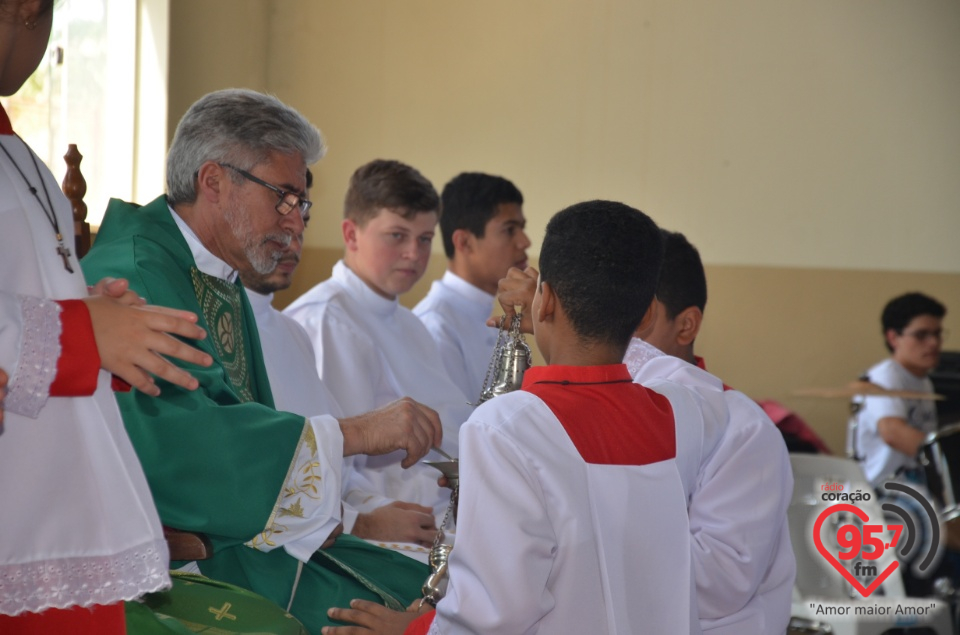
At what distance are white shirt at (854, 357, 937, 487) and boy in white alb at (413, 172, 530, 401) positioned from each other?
2871 millimetres

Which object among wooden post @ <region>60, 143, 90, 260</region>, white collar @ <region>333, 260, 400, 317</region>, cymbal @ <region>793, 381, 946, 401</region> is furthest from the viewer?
cymbal @ <region>793, 381, 946, 401</region>

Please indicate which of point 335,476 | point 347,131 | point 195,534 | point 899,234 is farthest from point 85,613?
point 899,234

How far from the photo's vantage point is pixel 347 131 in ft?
27.1

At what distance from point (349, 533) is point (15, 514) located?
4.79ft

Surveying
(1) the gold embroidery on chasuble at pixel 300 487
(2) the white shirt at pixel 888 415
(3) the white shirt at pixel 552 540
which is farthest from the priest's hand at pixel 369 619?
(2) the white shirt at pixel 888 415

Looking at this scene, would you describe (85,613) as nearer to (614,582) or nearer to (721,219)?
(614,582)

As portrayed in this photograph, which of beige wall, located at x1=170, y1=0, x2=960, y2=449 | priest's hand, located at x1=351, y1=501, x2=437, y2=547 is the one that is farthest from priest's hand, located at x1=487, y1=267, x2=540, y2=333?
beige wall, located at x1=170, y1=0, x2=960, y2=449

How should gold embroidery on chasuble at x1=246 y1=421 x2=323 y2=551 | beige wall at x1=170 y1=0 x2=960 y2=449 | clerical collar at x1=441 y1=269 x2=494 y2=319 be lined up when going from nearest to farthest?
gold embroidery on chasuble at x1=246 y1=421 x2=323 y2=551
clerical collar at x1=441 y1=269 x2=494 y2=319
beige wall at x1=170 y1=0 x2=960 y2=449

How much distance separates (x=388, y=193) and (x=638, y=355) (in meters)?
1.93

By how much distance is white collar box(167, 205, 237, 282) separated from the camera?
9.21 ft

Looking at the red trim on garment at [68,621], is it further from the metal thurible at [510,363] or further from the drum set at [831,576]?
the drum set at [831,576]

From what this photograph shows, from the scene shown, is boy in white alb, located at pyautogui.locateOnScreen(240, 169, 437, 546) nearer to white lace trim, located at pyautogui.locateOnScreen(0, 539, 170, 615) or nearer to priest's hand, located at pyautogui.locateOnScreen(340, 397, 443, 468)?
priest's hand, located at pyautogui.locateOnScreen(340, 397, 443, 468)

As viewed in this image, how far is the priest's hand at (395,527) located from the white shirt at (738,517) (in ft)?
Result: 3.07

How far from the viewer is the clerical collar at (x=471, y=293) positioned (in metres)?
5.27
